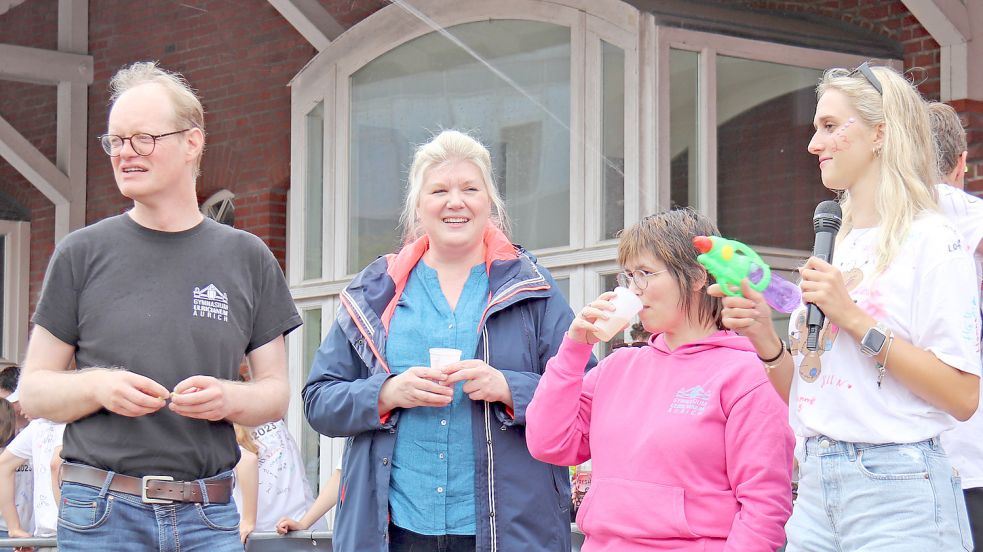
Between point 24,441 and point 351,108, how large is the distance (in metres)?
2.94

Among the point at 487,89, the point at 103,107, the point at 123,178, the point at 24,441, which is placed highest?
the point at 103,107

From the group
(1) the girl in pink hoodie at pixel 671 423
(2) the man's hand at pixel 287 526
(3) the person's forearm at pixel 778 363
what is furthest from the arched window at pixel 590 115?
(3) the person's forearm at pixel 778 363

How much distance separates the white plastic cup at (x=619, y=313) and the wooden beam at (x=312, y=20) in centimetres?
641

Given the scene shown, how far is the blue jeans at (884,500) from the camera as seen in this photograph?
95.9 inches

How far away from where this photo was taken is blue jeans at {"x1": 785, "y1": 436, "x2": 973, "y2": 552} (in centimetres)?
244

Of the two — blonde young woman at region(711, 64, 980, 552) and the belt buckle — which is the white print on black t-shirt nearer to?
the belt buckle

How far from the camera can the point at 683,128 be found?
680 centimetres

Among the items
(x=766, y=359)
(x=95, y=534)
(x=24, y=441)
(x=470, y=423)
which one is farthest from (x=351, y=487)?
(x=24, y=441)

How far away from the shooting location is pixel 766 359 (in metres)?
2.75

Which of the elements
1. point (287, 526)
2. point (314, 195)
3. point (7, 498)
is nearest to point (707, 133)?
point (287, 526)

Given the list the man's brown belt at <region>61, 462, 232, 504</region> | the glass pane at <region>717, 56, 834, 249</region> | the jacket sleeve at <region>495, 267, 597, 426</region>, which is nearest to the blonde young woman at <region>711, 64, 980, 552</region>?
the jacket sleeve at <region>495, 267, 597, 426</region>

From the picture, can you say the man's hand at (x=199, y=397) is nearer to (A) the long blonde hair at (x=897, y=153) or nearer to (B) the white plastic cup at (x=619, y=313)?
(B) the white plastic cup at (x=619, y=313)

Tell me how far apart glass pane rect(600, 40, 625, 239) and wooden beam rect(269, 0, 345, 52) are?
2729 millimetres

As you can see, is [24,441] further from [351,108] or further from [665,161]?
[665,161]
